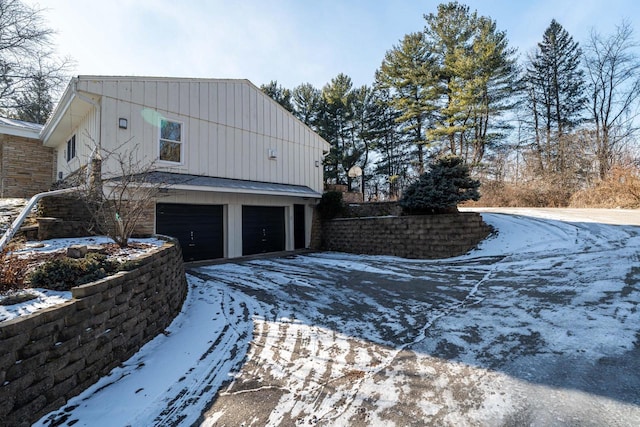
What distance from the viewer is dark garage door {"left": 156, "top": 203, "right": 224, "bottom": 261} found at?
9156 mm

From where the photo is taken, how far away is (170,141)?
905 centimetres

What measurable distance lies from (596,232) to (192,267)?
11.0 metres

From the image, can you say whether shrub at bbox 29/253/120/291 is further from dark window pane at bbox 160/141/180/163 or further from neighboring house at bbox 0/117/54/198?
neighboring house at bbox 0/117/54/198

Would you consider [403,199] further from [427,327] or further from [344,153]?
[344,153]

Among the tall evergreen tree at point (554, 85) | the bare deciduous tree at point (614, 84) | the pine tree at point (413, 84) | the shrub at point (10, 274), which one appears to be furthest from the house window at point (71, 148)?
the bare deciduous tree at point (614, 84)

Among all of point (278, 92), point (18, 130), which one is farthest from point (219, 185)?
point (278, 92)

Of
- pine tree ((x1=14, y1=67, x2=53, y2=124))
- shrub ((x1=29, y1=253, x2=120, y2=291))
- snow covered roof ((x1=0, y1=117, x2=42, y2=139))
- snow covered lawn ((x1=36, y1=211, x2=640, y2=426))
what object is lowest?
snow covered lawn ((x1=36, y1=211, x2=640, y2=426))

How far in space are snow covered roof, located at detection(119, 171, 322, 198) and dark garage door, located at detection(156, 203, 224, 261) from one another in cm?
102

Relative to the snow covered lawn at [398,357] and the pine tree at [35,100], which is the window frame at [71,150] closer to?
the snow covered lawn at [398,357]

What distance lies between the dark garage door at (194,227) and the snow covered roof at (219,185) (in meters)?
1.02

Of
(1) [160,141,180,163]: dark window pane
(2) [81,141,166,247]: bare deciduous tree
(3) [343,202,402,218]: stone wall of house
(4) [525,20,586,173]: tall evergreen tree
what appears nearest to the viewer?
(2) [81,141,166,247]: bare deciduous tree

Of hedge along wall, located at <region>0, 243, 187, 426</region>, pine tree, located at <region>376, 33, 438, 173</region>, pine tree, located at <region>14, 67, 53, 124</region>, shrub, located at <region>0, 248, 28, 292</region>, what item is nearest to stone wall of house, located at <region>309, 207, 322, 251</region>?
hedge along wall, located at <region>0, 243, 187, 426</region>

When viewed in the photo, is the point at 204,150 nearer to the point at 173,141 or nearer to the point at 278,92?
the point at 173,141

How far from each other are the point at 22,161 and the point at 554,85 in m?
29.4
